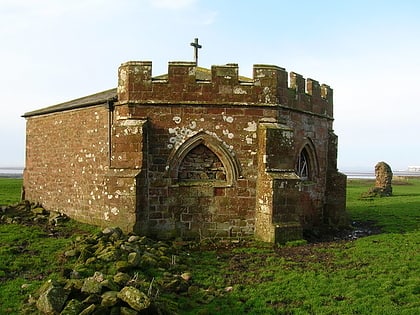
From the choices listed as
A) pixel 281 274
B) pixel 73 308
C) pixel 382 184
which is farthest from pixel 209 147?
pixel 382 184

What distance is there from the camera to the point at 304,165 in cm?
1566

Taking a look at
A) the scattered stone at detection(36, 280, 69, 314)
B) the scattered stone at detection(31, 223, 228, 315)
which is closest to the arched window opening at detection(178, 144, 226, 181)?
the scattered stone at detection(31, 223, 228, 315)

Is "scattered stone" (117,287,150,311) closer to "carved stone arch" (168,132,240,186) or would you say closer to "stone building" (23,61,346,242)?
"stone building" (23,61,346,242)

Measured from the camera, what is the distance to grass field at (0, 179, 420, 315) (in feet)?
24.5

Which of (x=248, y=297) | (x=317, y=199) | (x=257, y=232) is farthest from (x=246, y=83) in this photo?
(x=248, y=297)

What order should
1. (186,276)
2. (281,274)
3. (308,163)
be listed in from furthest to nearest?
1. (308,163)
2. (281,274)
3. (186,276)

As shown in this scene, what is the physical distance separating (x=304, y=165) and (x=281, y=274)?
700 centimetres

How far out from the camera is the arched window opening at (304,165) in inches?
603

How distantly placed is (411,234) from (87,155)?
11199 millimetres

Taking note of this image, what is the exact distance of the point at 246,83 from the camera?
12.8 meters

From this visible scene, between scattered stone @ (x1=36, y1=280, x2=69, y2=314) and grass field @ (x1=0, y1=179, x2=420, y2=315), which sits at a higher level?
scattered stone @ (x1=36, y1=280, x2=69, y2=314)

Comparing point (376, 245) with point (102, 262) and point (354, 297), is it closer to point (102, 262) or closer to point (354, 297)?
point (354, 297)

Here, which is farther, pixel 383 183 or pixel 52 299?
pixel 383 183

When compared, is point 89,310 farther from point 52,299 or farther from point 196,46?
point 196,46
